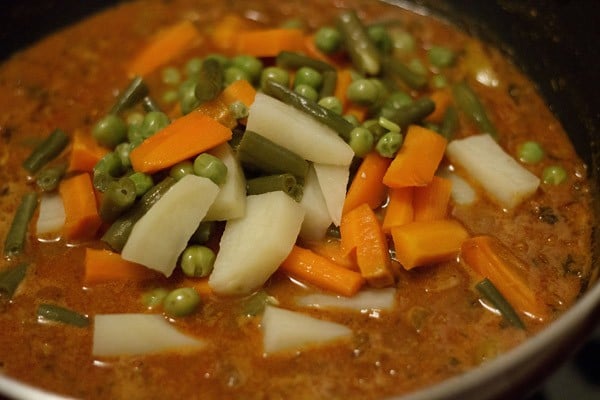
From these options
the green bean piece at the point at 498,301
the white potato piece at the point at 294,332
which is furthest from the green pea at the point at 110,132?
the green bean piece at the point at 498,301

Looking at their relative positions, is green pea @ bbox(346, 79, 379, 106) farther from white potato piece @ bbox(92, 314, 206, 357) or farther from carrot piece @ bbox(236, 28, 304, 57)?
white potato piece @ bbox(92, 314, 206, 357)

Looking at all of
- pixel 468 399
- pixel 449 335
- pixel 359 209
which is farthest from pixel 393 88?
pixel 468 399

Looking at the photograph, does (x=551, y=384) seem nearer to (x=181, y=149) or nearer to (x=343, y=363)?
(x=343, y=363)

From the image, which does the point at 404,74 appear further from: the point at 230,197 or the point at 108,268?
the point at 108,268

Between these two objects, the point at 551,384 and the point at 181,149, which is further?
the point at 181,149

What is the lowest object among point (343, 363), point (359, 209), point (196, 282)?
point (196, 282)

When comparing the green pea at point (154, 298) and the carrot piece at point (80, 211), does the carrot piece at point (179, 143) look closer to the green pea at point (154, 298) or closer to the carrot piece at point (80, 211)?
the carrot piece at point (80, 211)

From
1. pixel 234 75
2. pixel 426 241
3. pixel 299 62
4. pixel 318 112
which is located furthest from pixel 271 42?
pixel 426 241
